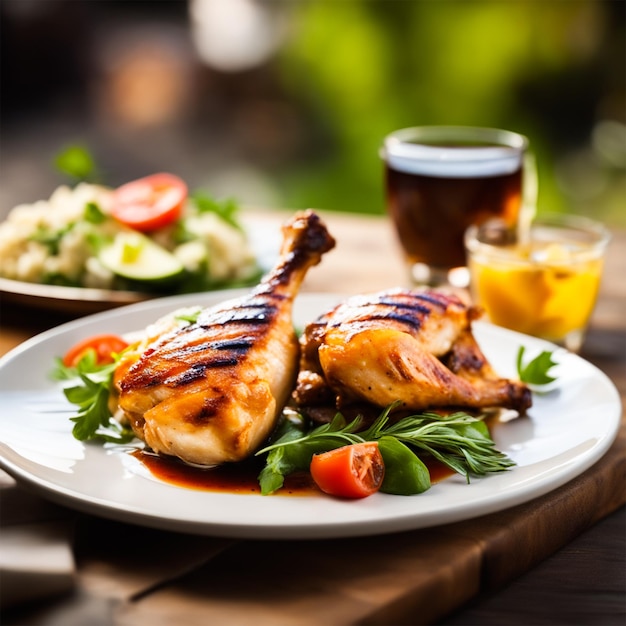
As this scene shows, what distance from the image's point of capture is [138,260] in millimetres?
4340

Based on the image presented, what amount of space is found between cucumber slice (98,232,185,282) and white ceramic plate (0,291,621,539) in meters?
0.91

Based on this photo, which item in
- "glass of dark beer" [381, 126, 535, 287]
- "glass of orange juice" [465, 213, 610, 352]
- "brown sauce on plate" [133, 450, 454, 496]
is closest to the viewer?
"brown sauce on plate" [133, 450, 454, 496]

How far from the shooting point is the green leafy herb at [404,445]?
2.38m

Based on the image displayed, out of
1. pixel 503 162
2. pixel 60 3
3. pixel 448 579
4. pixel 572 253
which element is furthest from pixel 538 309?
pixel 60 3

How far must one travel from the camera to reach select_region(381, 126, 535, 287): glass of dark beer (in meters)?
4.47

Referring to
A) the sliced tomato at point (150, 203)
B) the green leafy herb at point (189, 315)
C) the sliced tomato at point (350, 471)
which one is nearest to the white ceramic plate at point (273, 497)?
the sliced tomato at point (350, 471)

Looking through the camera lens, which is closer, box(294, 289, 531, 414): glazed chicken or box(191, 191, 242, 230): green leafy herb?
box(294, 289, 531, 414): glazed chicken

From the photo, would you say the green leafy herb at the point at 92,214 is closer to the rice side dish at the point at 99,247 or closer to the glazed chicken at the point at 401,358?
the rice side dish at the point at 99,247

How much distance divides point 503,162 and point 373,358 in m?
2.16

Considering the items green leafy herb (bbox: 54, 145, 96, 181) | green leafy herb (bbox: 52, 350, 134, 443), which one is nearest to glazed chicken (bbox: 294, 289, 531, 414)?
green leafy herb (bbox: 52, 350, 134, 443)

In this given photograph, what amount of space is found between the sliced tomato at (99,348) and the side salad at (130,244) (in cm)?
79

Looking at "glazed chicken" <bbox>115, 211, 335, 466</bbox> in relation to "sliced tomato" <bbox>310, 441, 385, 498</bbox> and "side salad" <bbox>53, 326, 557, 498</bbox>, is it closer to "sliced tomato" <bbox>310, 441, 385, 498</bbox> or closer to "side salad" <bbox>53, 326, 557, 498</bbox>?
"side salad" <bbox>53, 326, 557, 498</bbox>

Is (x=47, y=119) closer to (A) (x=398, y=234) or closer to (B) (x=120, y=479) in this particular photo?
(A) (x=398, y=234)

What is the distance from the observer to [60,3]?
10.7 metres
